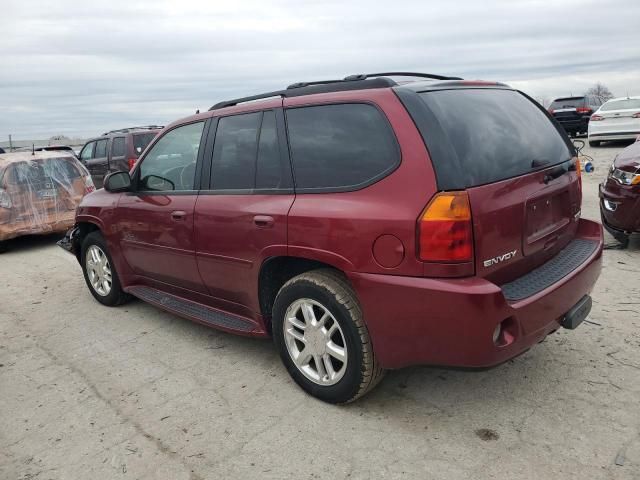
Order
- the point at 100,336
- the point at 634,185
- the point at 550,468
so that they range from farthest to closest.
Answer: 1. the point at 634,185
2. the point at 100,336
3. the point at 550,468

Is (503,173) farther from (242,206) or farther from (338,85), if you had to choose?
(242,206)

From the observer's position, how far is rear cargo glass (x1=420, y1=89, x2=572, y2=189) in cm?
258

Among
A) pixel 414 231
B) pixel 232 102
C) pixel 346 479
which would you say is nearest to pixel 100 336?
pixel 232 102

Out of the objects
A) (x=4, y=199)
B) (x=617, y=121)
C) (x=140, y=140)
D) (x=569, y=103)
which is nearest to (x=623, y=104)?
(x=617, y=121)

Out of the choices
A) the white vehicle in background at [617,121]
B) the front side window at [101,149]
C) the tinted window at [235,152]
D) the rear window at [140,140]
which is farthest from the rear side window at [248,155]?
the white vehicle in background at [617,121]

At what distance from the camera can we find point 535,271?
9.64 ft

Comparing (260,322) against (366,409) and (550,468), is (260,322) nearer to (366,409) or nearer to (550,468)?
(366,409)

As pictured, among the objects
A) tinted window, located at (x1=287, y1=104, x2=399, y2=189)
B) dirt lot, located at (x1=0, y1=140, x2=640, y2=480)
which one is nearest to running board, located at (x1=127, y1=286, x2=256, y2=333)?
dirt lot, located at (x1=0, y1=140, x2=640, y2=480)

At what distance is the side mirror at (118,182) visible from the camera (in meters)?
4.45

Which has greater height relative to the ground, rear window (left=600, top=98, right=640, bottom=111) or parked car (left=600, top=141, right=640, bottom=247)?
rear window (left=600, top=98, right=640, bottom=111)

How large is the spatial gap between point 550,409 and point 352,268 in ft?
4.39

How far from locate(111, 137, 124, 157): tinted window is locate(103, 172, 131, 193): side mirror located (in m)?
9.21

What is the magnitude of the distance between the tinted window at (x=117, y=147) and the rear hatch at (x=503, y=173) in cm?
1153

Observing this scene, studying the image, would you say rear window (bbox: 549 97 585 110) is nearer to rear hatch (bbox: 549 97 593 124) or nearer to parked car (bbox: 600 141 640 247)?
rear hatch (bbox: 549 97 593 124)
